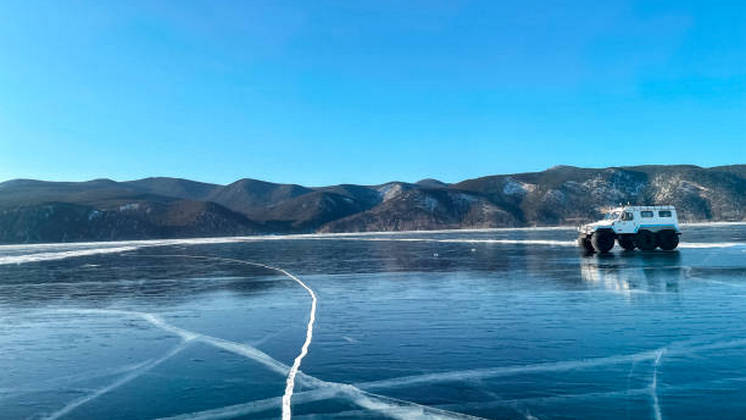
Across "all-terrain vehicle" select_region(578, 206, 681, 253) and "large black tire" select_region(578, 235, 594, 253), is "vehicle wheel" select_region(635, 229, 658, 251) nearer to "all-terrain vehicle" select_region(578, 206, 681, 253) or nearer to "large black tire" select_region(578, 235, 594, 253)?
"all-terrain vehicle" select_region(578, 206, 681, 253)

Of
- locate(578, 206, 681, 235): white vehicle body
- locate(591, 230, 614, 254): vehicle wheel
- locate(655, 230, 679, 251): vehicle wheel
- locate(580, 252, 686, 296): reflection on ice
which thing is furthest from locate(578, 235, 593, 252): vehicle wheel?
locate(580, 252, 686, 296): reflection on ice

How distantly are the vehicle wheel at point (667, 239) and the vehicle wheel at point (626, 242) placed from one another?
2.14 meters

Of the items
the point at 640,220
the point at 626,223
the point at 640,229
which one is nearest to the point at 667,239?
the point at 640,229

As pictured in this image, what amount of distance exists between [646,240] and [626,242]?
1607 mm

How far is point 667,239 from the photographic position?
48.7 metres

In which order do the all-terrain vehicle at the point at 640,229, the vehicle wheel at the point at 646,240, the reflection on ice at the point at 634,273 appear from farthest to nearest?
1. the vehicle wheel at the point at 646,240
2. the all-terrain vehicle at the point at 640,229
3. the reflection on ice at the point at 634,273

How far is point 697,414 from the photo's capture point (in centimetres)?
895

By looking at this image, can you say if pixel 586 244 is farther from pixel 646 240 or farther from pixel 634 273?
pixel 634 273

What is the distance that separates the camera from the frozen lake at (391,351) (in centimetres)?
983

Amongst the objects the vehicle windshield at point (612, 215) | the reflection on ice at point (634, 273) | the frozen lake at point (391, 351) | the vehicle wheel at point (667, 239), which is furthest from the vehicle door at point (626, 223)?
the frozen lake at point (391, 351)

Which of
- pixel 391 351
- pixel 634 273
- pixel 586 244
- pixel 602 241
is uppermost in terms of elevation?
pixel 602 241

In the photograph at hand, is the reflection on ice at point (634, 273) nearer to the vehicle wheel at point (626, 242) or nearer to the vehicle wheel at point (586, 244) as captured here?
the vehicle wheel at point (626, 242)

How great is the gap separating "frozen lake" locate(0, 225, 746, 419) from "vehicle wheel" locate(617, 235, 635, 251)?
22704mm

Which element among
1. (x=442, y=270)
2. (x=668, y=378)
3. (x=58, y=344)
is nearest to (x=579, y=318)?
(x=668, y=378)
